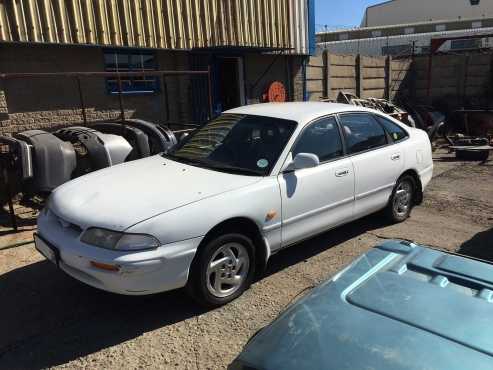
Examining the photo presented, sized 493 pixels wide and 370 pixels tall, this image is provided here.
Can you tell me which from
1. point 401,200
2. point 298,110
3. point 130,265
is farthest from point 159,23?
point 130,265

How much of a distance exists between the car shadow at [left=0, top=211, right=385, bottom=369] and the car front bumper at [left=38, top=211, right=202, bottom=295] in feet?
1.25

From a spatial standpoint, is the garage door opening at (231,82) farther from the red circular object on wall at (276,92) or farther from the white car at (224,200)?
the white car at (224,200)

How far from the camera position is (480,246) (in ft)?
15.5

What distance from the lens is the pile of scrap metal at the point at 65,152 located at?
5605 mm

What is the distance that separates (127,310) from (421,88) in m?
16.2

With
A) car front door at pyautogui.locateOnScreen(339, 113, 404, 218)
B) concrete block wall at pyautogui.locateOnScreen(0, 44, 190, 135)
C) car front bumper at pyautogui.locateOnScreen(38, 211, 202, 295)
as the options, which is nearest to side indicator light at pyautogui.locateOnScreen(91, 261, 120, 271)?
car front bumper at pyautogui.locateOnScreen(38, 211, 202, 295)

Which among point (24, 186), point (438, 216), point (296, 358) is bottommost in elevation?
point (438, 216)

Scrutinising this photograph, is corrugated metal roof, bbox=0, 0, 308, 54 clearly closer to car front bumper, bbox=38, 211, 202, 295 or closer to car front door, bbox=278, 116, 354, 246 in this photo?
car front bumper, bbox=38, 211, 202, 295

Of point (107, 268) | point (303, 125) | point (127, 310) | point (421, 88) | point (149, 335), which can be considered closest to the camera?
point (107, 268)

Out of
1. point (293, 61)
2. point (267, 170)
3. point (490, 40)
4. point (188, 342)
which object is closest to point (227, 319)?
point (188, 342)

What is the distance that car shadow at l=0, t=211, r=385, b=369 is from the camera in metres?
2.98

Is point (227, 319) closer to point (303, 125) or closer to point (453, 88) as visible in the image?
point (303, 125)

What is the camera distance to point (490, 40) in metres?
27.0

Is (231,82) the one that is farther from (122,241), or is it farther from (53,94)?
(122,241)
